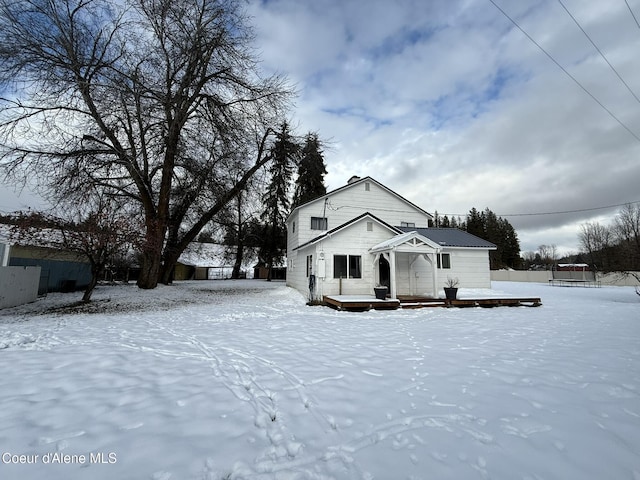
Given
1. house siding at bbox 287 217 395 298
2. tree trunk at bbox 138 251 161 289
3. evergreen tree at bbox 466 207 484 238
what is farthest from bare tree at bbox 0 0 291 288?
evergreen tree at bbox 466 207 484 238

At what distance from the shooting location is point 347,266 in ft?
44.3

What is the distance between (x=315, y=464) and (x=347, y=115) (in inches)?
549

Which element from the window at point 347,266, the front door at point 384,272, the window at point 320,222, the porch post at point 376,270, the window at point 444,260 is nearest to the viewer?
the window at point 347,266

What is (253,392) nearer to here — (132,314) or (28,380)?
(28,380)

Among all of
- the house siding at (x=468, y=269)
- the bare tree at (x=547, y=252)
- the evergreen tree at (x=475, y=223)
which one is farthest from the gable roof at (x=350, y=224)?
the bare tree at (x=547, y=252)

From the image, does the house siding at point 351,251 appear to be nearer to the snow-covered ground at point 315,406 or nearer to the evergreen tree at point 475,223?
the snow-covered ground at point 315,406

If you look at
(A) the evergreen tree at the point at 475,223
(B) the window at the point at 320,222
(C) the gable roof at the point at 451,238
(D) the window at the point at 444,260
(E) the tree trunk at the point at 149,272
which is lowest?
(E) the tree trunk at the point at 149,272

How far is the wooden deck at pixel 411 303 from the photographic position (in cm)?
1077

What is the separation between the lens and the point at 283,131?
17.4 metres

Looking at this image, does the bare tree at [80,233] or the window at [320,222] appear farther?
the window at [320,222]

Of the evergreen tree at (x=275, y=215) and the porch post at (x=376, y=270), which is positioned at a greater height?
the evergreen tree at (x=275, y=215)

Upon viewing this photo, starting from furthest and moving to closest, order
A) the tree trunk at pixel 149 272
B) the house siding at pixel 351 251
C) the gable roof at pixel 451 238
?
the gable roof at pixel 451 238, the tree trunk at pixel 149 272, the house siding at pixel 351 251

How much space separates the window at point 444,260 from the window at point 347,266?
6.27m

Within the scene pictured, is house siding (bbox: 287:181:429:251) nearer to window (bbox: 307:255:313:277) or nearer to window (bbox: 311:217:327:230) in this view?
window (bbox: 311:217:327:230)
